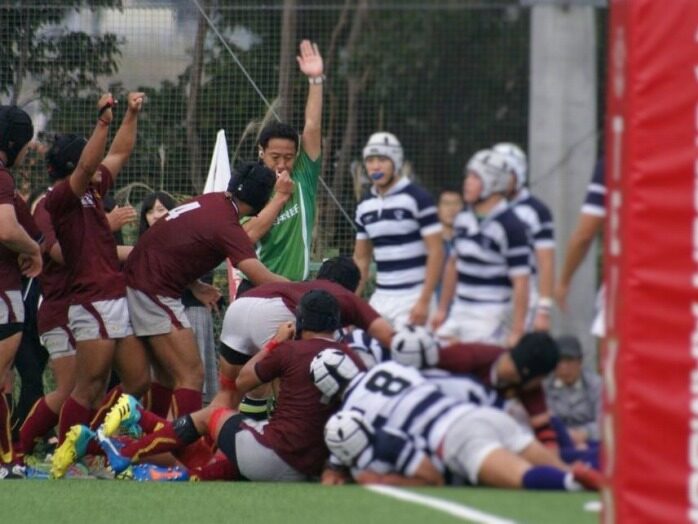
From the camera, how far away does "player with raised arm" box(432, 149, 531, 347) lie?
5.27 meters

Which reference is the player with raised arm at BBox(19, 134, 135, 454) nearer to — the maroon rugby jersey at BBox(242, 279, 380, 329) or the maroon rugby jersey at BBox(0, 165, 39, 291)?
the maroon rugby jersey at BBox(0, 165, 39, 291)

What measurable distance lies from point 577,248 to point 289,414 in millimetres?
2345

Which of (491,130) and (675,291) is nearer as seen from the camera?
(675,291)

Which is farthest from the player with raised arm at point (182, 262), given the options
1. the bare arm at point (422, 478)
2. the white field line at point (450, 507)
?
the white field line at point (450, 507)

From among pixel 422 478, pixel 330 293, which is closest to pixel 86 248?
pixel 330 293

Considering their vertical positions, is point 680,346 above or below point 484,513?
above

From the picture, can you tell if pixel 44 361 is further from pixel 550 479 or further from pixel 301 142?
pixel 550 479

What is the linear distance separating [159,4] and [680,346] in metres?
6.67

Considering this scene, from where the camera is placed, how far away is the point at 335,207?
9445mm

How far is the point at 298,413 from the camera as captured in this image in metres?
7.13

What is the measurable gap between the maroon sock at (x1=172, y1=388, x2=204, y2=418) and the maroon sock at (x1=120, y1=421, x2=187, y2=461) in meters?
0.28

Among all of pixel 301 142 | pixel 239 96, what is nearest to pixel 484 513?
pixel 301 142

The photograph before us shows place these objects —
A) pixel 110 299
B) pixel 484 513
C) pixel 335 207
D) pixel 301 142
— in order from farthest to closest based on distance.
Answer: pixel 335 207 < pixel 301 142 < pixel 110 299 < pixel 484 513

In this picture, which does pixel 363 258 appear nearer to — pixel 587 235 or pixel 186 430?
pixel 186 430
